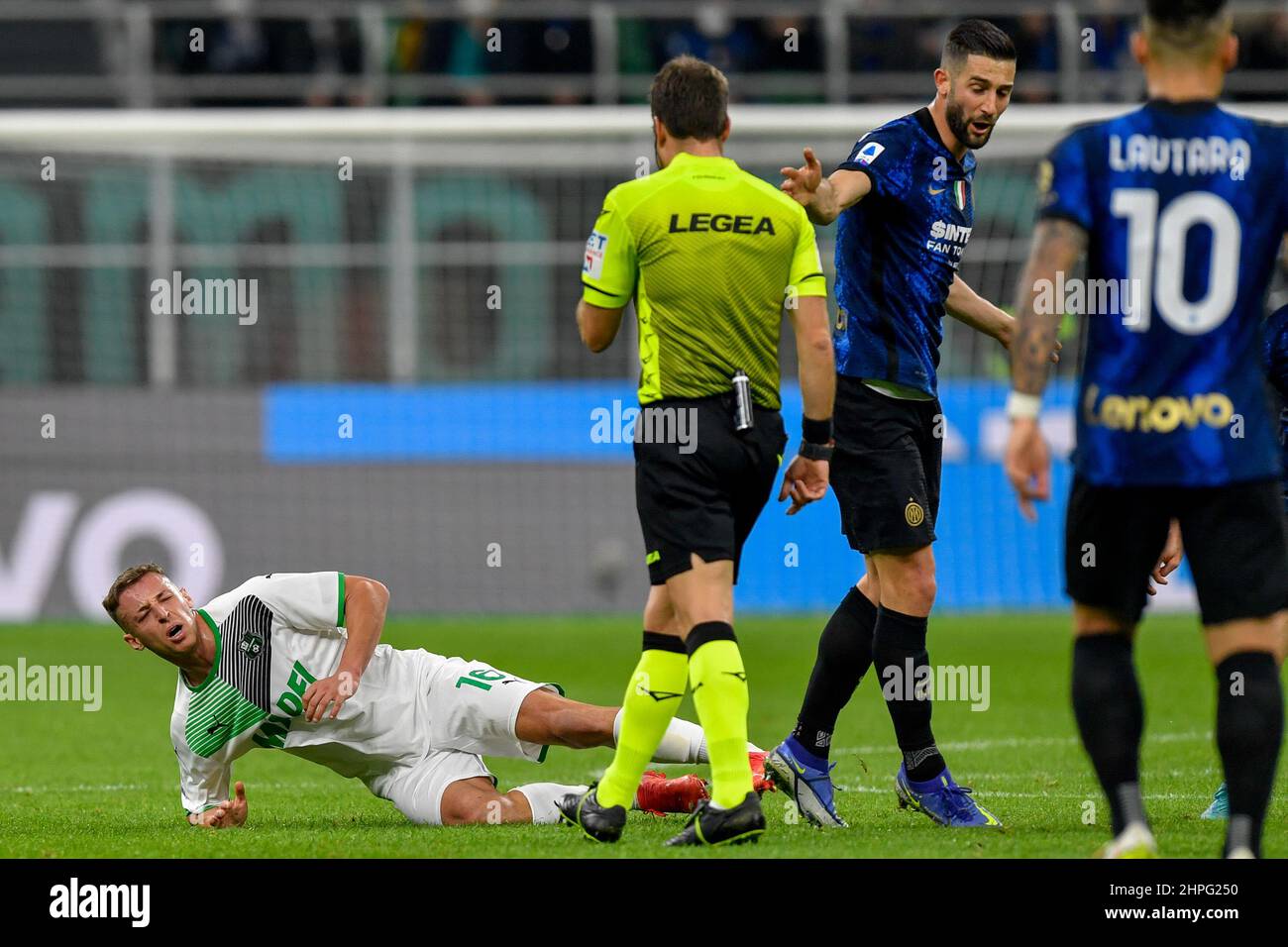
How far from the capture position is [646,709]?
559cm

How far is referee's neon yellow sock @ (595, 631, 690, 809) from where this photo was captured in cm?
560

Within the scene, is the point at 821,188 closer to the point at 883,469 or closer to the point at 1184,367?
the point at 883,469

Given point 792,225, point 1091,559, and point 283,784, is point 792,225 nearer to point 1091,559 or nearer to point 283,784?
point 1091,559

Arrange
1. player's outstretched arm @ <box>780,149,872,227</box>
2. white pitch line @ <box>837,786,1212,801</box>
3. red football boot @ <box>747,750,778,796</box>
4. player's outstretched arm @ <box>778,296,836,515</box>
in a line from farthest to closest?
white pitch line @ <box>837,786,1212,801</box>
red football boot @ <box>747,750,778,796</box>
player's outstretched arm @ <box>780,149,872,227</box>
player's outstretched arm @ <box>778,296,836,515</box>

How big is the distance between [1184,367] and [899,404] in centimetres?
187

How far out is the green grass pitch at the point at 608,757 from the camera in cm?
578

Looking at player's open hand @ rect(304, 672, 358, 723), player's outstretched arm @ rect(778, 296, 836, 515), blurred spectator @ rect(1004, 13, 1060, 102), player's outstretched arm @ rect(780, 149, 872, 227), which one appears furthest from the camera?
blurred spectator @ rect(1004, 13, 1060, 102)

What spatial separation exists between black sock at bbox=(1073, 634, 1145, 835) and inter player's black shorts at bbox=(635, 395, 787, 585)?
1.22 meters

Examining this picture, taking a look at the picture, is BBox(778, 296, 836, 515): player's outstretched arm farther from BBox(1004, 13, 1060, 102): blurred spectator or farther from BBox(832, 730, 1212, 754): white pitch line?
BBox(1004, 13, 1060, 102): blurred spectator

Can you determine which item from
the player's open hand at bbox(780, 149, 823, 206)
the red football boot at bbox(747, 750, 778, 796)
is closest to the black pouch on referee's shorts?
the player's open hand at bbox(780, 149, 823, 206)

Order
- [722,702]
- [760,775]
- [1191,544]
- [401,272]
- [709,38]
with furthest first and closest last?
[709,38] → [401,272] → [760,775] → [722,702] → [1191,544]

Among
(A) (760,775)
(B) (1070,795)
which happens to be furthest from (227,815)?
(B) (1070,795)

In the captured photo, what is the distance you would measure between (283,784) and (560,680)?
3.74 meters
